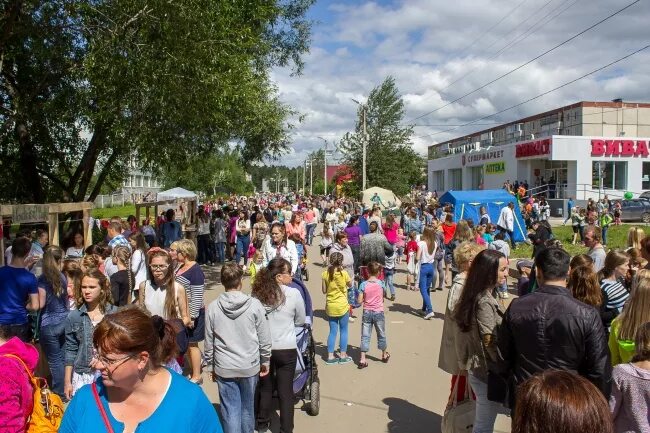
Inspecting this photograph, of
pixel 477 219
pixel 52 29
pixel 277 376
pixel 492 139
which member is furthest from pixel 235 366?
pixel 492 139

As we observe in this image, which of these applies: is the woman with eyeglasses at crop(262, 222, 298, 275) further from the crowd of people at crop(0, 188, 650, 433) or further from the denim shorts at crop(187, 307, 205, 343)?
the denim shorts at crop(187, 307, 205, 343)

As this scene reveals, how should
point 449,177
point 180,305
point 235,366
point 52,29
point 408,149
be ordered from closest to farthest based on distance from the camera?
point 235,366
point 180,305
point 52,29
point 408,149
point 449,177

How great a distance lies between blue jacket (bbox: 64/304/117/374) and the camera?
427 centimetres

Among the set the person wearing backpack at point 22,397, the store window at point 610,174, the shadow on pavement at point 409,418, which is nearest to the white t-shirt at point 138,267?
the shadow on pavement at point 409,418

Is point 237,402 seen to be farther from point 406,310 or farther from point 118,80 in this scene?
point 118,80

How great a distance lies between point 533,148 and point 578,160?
278 centimetres

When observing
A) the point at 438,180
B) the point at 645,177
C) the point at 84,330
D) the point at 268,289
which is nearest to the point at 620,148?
the point at 645,177

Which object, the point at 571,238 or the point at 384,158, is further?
the point at 384,158

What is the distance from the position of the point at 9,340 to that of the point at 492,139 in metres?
69.3

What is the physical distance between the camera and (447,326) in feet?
14.9

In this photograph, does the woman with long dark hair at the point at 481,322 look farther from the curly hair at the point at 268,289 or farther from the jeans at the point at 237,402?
the jeans at the point at 237,402

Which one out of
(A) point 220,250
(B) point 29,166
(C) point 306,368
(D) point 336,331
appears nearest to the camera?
(C) point 306,368

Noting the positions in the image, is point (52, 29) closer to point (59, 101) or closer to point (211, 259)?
point (59, 101)

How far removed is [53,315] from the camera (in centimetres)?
564
